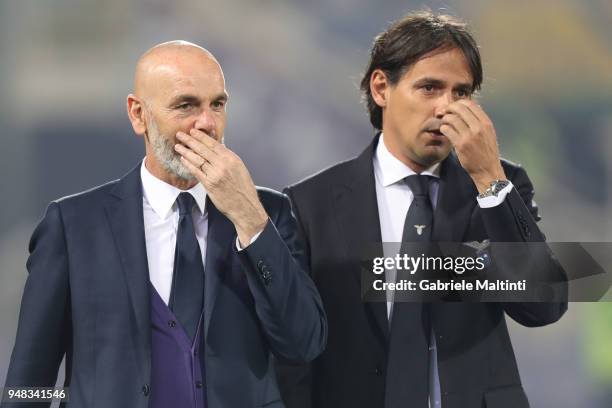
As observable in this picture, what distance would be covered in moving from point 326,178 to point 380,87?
374 mm

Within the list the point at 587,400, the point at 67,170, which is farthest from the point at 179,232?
the point at 587,400

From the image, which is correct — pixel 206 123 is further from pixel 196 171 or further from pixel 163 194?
pixel 163 194

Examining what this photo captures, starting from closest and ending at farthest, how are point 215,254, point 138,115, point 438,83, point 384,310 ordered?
point 215,254 < point 138,115 < point 384,310 < point 438,83

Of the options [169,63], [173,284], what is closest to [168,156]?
[169,63]

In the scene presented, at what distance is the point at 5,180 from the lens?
5.27m

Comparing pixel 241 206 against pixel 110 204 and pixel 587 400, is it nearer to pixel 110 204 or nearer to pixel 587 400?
pixel 110 204

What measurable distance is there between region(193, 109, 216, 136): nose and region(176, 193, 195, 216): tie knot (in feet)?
0.71

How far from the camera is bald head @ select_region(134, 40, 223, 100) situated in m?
3.10

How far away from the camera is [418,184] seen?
3.51 meters

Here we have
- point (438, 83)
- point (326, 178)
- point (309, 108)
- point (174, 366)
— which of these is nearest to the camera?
point (174, 366)

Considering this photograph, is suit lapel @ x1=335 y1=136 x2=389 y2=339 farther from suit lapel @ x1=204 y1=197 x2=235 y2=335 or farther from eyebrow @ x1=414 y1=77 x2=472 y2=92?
suit lapel @ x1=204 y1=197 x2=235 y2=335

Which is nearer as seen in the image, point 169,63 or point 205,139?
point 205,139

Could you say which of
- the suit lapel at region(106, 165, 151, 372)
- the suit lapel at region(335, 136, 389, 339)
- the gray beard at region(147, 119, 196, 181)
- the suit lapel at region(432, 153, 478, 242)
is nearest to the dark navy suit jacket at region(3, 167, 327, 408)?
the suit lapel at region(106, 165, 151, 372)

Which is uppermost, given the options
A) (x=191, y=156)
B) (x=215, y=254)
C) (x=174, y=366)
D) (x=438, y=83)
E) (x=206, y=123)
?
(x=438, y=83)
